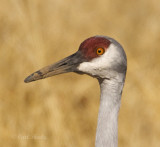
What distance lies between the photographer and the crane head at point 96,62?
3.02 m

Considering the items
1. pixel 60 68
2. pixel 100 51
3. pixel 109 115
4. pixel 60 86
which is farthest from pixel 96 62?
pixel 60 86

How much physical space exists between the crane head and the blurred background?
1.79m

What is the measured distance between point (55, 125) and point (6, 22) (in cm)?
198

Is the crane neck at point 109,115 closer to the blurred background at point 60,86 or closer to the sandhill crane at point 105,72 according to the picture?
the sandhill crane at point 105,72

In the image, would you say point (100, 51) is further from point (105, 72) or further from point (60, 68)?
point (60, 68)

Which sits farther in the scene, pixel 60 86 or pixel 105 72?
pixel 60 86

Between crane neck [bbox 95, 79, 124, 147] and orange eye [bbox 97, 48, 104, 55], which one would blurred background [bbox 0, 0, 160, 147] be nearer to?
crane neck [bbox 95, 79, 124, 147]

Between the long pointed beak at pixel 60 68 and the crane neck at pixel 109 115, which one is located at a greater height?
the long pointed beak at pixel 60 68

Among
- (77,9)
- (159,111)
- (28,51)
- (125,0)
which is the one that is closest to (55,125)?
(28,51)

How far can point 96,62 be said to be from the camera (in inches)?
120

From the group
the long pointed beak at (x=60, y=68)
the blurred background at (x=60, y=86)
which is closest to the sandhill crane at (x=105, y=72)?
the long pointed beak at (x=60, y=68)

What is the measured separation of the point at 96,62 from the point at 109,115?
42cm

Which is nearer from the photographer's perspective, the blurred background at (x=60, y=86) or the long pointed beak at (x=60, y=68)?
the long pointed beak at (x=60, y=68)

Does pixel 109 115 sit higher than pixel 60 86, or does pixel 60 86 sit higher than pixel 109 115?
pixel 60 86
